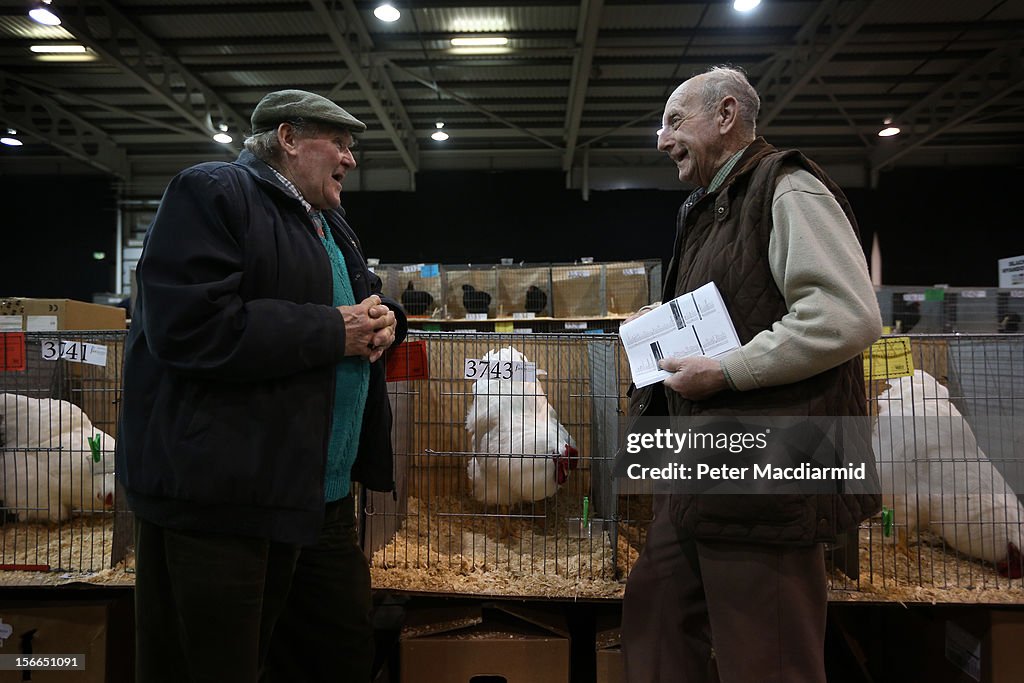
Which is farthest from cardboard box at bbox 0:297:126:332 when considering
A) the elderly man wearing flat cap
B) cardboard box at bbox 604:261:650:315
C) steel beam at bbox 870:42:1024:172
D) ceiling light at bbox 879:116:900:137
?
ceiling light at bbox 879:116:900:137

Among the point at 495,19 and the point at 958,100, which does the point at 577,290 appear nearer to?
the point at 495,19

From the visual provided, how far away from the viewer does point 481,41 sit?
669 cm

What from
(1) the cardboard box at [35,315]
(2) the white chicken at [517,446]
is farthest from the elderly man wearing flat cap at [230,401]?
(1) the cardboard box at [35,315]

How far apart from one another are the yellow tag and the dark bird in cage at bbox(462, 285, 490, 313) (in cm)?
469

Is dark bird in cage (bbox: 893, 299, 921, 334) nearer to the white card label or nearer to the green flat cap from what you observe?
the green flat cap

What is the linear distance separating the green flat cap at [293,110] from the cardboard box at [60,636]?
Result: 1.83 m

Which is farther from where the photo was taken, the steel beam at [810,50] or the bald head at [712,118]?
the steel beam at [810,50]

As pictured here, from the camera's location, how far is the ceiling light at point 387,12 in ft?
19.0

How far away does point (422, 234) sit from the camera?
33.5ft

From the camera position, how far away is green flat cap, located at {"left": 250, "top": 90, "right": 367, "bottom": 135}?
1.41m

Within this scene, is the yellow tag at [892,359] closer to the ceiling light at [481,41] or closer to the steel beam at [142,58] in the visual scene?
the ceiling light at [481,41]

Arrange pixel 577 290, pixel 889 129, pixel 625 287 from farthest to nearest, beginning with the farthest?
pixel 889 129 → pixel 577 290 → pixel 625 287

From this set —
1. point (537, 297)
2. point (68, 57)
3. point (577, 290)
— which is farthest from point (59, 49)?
point (577, 290)

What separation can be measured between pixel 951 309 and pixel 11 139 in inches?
489
